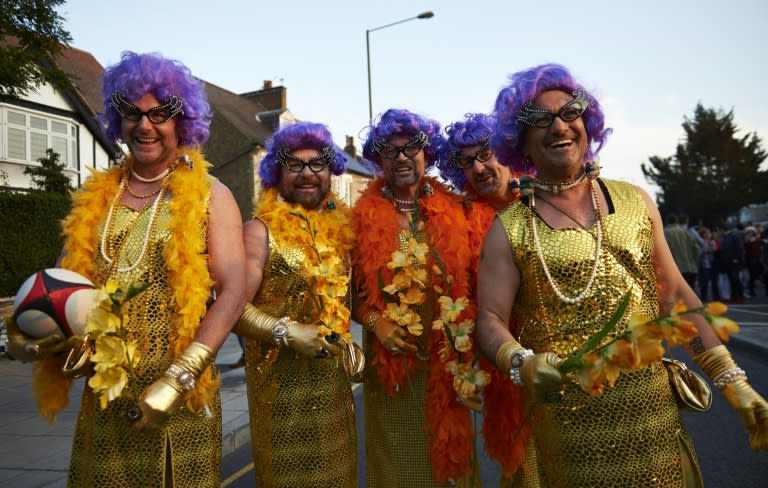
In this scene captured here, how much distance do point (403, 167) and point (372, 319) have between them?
79 centimetres

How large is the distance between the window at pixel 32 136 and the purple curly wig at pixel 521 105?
17.9 m

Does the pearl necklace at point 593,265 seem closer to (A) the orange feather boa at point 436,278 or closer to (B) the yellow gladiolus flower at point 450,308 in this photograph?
(B) the yellow gladiolus flower at point 450,308

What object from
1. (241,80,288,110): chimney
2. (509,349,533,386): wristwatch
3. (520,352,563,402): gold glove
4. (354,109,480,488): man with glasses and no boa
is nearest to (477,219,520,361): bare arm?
(509,349,533,386): wristwatch

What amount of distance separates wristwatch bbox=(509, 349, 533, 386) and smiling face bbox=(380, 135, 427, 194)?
1.48 m

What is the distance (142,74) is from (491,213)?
183 centimetres

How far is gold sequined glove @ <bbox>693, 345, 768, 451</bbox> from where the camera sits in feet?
5.73

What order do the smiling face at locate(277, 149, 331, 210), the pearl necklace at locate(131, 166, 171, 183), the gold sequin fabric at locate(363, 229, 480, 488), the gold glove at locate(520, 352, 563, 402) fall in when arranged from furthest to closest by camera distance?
1. the smiling face at locate(277, 149, 331, 210)
2. the gold sequin fabric at locate(363, 229, 480, 488)
3. the pearl necklace at locate(131, 166, 171, 183)
4. the gold glove at locate(520, 352, 563, 402)

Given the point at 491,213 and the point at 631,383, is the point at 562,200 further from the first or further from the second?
the point at 491,213

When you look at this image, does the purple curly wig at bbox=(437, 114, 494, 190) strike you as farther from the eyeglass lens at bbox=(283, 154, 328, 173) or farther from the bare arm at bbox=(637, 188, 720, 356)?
the bare arm at bbox=(637, 188, 720, 356)

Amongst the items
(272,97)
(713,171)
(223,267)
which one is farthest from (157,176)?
(713,171)

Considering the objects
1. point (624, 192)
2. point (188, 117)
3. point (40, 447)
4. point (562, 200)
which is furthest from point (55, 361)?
point (40, 447)

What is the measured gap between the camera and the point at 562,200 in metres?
2.12

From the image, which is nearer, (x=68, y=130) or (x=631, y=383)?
(x=631, y=383)

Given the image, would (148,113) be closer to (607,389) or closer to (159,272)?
(159,272)
